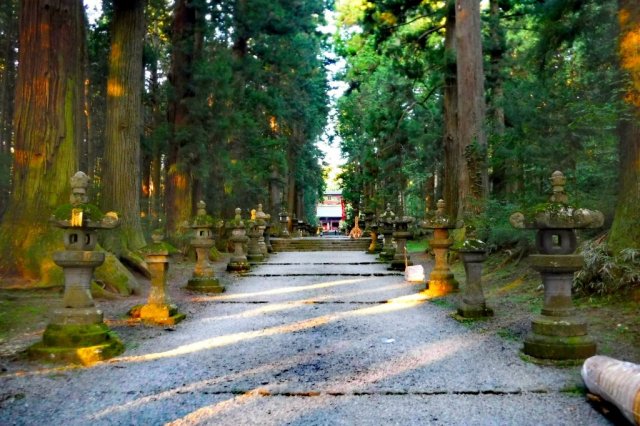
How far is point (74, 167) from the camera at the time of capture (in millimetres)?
8133

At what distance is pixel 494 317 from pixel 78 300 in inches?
203

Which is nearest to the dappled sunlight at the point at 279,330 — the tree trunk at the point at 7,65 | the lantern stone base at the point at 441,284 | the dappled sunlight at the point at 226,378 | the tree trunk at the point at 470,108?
the lantern stone base at the point at 441,284

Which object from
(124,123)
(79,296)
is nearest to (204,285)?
(124,123)

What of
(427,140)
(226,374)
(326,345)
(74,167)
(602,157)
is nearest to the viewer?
(226,374)

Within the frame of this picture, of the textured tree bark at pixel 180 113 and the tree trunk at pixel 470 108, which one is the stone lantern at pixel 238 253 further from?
the tree trunk at pixel 470 108

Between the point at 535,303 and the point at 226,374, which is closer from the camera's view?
the point at 226,374

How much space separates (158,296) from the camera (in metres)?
6.81

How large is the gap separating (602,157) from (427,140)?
10.3 m

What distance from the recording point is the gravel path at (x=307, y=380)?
3.38 meters

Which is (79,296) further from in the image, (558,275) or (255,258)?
(255,258)

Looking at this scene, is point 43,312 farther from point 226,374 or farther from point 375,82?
point 375,82

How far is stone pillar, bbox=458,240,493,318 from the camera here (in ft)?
21.7

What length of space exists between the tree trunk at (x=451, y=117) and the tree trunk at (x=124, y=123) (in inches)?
330

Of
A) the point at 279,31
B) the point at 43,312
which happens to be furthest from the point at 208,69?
the point at 43,312
